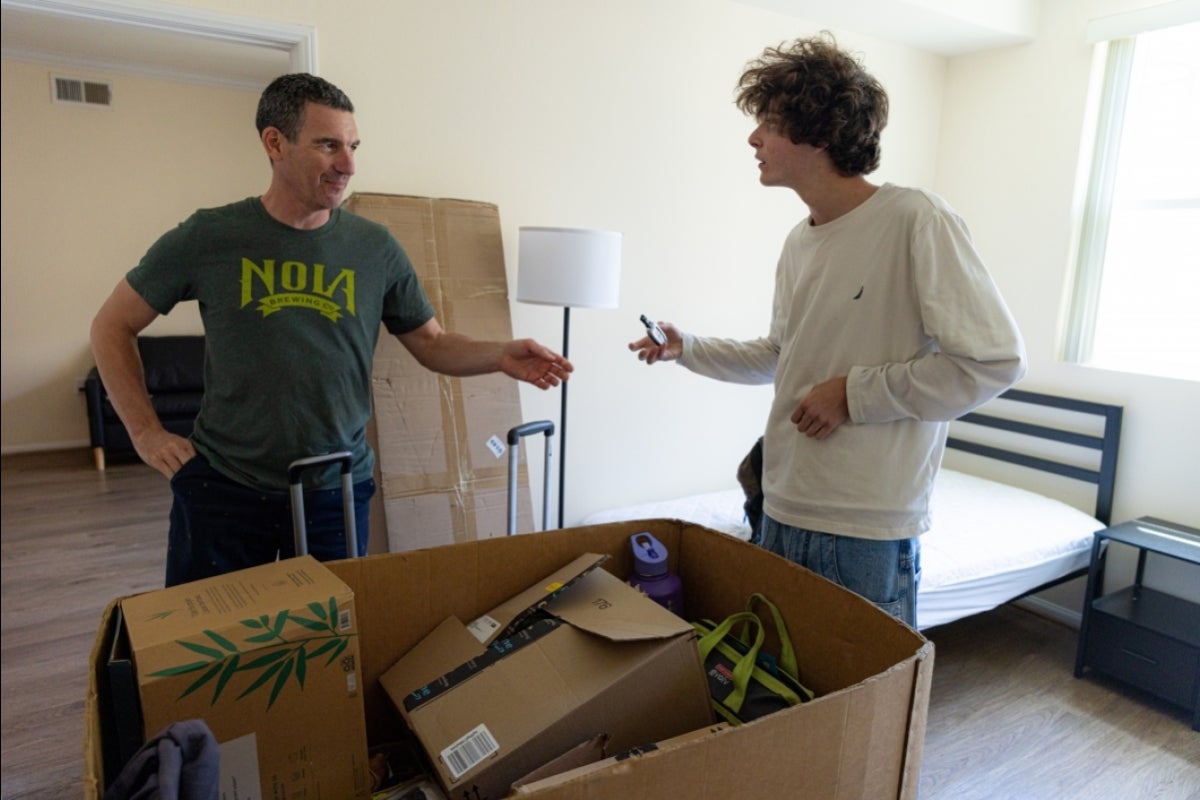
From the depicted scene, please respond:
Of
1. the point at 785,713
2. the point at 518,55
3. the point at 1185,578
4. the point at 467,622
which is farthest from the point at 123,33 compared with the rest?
the point at 1185,578

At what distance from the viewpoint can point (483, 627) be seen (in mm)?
1067

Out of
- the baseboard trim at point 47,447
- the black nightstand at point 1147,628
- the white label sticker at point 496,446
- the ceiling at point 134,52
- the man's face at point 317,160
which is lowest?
the baseboard trim at point 47,447

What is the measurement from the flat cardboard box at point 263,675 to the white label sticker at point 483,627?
178mm

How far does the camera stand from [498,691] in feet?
3.07

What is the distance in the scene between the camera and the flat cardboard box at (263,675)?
803 millimetres

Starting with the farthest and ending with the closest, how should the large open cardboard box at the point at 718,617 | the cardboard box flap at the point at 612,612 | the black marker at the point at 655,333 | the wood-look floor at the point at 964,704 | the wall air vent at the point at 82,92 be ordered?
the wall air vent at the point at 82,92 → the wood-look floor at the point at 964,704 → the black marker at the point at 655,333 → the cardboard box flap at the point at 612,612 → the large open cardboard box at the point at 718,617

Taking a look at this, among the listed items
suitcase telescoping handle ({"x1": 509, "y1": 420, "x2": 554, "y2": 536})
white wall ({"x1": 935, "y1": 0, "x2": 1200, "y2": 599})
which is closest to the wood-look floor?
white wall ({"x1": 935, "y1": 0, "x2": 1200, "y2": 599})

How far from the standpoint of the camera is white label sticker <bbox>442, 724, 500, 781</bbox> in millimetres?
857

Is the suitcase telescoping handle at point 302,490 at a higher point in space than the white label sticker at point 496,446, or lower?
higher

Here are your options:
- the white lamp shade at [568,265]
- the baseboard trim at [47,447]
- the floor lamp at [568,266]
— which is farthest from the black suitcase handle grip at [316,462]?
the baseboard trim at [47,447]

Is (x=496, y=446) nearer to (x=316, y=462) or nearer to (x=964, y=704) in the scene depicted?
(x=316, y=462)

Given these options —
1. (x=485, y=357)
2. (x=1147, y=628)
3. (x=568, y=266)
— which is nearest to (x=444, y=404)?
(x=568, y=266)

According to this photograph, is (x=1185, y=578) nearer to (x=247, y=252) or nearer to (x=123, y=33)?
(x=247, y=252)

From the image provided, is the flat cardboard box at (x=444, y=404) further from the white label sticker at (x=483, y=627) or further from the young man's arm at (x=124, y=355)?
the white label sticker at (x=483, y=627)
